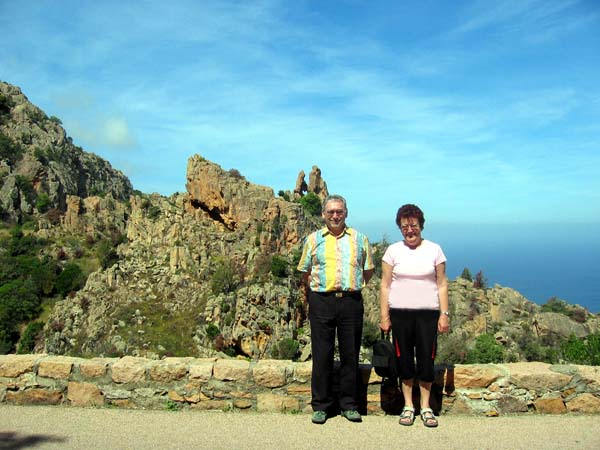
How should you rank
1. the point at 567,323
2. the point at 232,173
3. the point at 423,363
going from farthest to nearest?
the point at 232,173 < the point at 567,323 < the point at 423,363

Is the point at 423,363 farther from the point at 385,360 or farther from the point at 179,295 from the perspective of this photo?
the point at 179,295

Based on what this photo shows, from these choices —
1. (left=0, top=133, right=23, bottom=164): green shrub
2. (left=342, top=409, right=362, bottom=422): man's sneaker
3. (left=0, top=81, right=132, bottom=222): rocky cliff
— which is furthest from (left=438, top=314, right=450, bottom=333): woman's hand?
(left=0, top=133, right=23, bottom=164): green shrub

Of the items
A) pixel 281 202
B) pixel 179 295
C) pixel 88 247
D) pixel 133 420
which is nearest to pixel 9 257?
pixel 88 247

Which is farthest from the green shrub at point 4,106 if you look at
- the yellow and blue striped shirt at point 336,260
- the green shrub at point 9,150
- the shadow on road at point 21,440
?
the yellow and blue striped shirt at point 336,260

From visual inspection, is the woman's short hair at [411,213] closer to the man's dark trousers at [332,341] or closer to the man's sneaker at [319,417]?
the man's dark trousers at [332,341]

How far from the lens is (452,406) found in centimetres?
464

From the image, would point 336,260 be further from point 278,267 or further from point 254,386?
point 278,267

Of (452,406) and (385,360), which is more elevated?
(385,360)

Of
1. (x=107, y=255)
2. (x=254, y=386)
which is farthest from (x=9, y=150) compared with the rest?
(x=254, y=386)

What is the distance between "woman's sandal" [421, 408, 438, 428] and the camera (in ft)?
13.8

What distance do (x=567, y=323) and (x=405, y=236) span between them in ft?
91.8

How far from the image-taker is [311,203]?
46.9 m

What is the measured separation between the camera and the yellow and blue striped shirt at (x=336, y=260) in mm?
4191

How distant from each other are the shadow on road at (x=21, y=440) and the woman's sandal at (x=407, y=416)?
310 centimetres
